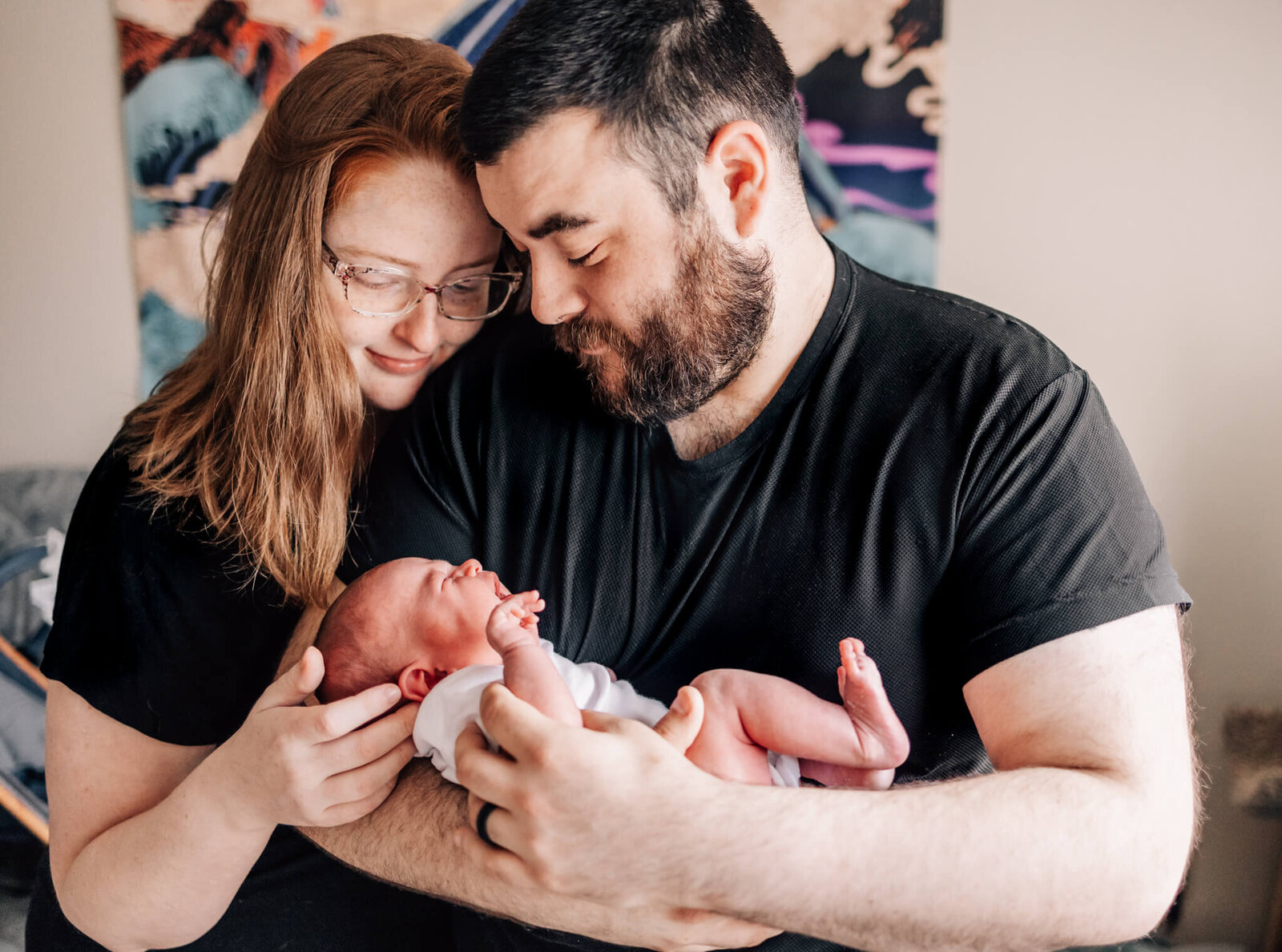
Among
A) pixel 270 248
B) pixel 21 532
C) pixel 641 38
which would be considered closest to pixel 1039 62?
pixel 641 38

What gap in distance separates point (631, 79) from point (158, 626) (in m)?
0.98

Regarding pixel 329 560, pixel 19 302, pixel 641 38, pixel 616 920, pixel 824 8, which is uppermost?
pixel 824 8

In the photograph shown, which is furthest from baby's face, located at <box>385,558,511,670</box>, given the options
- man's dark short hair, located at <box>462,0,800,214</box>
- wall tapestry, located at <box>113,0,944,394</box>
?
wall tapestry, located at <box>113,0,944,394</box>

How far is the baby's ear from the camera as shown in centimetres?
107

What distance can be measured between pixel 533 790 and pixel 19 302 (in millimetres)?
1542

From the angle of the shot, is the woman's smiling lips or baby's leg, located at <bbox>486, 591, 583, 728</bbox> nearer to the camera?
baby's leg, located at <bbox>486, 591, 583, 728</bbox>

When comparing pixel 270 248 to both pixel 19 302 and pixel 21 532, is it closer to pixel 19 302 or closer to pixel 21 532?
pixel 19 302

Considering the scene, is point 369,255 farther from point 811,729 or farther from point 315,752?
point 811,729

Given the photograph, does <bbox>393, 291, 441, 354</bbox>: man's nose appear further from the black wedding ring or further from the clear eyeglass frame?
the black wedding ring

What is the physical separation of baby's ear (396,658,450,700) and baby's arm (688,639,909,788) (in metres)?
0.33

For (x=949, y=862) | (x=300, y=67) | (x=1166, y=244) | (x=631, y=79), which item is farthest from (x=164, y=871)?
(x=1166, y=244)

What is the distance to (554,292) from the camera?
43.4 inches

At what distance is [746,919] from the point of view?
892mm

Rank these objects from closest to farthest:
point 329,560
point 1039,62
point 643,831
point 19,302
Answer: point 643,831 → point 329,560 → point 1039,62 → point 19,302
